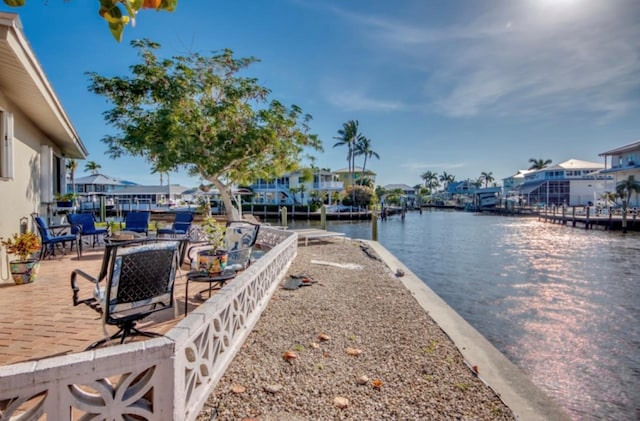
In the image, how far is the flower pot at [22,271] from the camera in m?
5.49

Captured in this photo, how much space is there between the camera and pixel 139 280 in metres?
3.04

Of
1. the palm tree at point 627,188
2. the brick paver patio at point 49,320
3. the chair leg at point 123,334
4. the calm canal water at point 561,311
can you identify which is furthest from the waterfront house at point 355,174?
the chair leg at point 123,334

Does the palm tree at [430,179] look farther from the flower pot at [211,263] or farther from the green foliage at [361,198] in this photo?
the flower pot at [211,263]

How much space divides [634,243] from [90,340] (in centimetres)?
2960

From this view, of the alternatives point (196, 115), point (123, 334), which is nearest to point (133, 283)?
point (123, 334)

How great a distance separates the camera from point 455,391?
3.16m

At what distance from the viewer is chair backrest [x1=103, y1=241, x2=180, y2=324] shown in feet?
9.45

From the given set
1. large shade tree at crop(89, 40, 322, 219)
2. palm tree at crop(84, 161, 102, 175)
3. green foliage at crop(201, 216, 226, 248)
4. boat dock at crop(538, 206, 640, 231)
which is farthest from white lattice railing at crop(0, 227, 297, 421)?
palm tree at crop(84, 161, 102, 175)

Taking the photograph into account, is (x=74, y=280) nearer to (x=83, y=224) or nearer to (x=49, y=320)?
(x=49, y=320)

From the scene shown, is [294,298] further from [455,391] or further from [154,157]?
[154,157]

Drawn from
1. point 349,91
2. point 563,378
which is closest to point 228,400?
point 563,378

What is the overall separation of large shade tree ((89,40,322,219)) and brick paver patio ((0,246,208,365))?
6.31m

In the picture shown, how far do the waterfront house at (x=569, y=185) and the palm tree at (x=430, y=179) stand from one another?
59.6 m

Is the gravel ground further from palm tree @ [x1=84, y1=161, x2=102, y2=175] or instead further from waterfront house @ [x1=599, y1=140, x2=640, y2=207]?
palm tree @ [x1=84, y1=161, x2=102, y2=175]
